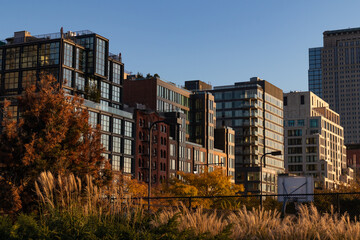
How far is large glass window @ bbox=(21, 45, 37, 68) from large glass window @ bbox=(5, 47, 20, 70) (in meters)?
1.28

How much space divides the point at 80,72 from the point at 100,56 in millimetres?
6282

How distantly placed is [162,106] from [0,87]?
39.9 meters

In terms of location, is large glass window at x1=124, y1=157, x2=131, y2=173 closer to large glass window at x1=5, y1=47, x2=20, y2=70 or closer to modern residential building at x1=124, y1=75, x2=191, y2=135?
modern residential building at x1=124, y1=75, x2=191, y2=135

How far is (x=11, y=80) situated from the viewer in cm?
11138

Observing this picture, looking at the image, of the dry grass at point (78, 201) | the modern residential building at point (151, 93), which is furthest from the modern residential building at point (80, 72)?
the dry grass at point (78, 201)

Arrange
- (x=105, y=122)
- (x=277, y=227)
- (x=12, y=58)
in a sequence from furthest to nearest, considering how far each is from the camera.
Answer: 1. (x=12, y=58)
2. (x=105, y=122)
3. (x=277, y=227)

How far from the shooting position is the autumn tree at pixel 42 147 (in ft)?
87.3

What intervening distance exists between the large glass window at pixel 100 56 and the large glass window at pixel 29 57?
11826 millimetres

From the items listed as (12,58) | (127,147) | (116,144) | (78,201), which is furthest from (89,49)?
(78,201)

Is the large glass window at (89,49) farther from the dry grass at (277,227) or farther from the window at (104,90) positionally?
the dry grass at (277,227)

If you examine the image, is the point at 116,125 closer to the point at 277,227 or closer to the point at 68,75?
the point at 68,75

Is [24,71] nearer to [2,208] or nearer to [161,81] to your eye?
[161,81]

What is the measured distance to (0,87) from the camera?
111562mm

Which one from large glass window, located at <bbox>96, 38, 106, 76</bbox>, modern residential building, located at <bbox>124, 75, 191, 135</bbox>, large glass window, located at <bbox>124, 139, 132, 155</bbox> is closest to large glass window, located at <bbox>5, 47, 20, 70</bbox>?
large glass window, located at <bbox>96, 38, 106, 76</bbox>
